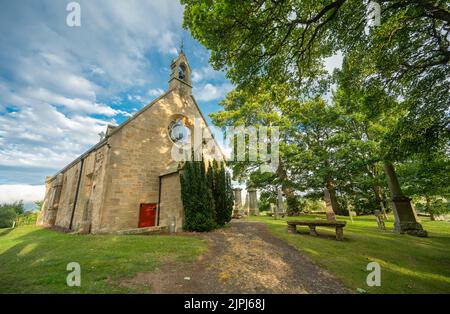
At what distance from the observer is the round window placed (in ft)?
53.7

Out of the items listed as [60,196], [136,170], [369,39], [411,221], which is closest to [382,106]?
[369,39]

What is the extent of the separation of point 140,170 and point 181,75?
10601 millimetres

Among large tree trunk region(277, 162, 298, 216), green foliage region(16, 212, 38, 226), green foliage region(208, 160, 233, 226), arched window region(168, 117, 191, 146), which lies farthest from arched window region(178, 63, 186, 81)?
green foliage region(16, 212, 38, 226)

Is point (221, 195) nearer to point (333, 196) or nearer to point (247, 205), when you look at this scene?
point (247, 205)

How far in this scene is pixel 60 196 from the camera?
21.2 meters

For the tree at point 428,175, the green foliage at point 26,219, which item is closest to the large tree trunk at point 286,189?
the tree at point 428,175

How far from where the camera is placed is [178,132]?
55.3ft

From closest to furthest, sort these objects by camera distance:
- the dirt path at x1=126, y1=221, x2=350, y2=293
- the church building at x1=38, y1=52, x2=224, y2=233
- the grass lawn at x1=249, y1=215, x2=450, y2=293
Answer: the dirt path at x1=126, y1=221, x2=350, y2=293 < the grass lawn at x1=249, y1=215, x2=450, y2=293 < the church building at x1=38, y1=52, x2=224, y2=233

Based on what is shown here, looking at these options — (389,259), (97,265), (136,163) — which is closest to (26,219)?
(136,163)

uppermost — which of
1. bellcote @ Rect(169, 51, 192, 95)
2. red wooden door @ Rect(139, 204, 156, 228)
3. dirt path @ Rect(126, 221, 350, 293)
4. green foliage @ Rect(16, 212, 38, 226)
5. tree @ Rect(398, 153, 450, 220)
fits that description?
bellcote @ Rect(169, 51, 192, 95)

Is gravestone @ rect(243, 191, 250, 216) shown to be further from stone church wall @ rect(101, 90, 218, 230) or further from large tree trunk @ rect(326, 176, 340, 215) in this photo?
stone church wall @ rect(101, 90, 218, 230)

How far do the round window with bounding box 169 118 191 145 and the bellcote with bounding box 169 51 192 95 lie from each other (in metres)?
3.31
